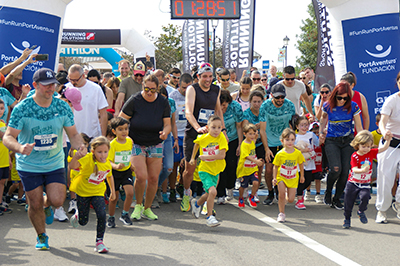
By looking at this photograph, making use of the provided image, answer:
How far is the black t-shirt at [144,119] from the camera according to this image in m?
6.67

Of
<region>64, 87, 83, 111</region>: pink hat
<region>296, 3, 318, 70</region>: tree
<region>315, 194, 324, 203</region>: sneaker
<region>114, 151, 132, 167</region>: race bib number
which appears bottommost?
<region>315, 194, 324, 203</region>: sneaker

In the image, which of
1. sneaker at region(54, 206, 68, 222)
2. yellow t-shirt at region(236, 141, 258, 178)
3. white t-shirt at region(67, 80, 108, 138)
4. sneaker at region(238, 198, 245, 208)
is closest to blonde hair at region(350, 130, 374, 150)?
yellow t-shirt at region(236, 141, 258, 178)

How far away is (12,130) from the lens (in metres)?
4.86

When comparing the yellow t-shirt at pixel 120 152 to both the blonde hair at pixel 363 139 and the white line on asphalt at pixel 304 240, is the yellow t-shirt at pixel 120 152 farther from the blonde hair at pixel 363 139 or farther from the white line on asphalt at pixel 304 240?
the blonde hair at pixel 363 139

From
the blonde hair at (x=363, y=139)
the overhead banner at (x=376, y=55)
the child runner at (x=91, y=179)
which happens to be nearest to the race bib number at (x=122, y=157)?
the child runner at (x=91, y=179)

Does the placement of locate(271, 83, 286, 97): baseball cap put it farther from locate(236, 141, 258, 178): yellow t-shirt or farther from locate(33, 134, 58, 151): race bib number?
locate(33, 134, 58, 151): race bib number

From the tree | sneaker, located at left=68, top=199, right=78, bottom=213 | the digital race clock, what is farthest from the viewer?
the tree

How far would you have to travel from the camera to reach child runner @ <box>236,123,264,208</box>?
25.3ft

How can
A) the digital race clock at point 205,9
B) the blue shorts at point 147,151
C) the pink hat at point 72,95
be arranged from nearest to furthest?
the pink hat at point 72,95, the blue shorts at point 147,151, the digital race clock at point 205,9

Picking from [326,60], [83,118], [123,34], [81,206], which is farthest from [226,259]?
[123,34]

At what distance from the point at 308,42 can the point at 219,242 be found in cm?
5261

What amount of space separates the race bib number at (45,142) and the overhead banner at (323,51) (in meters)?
10.1

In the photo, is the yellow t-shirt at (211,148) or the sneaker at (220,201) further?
the sneaker at (220,201)

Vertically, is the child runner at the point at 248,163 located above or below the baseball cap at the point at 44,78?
below
